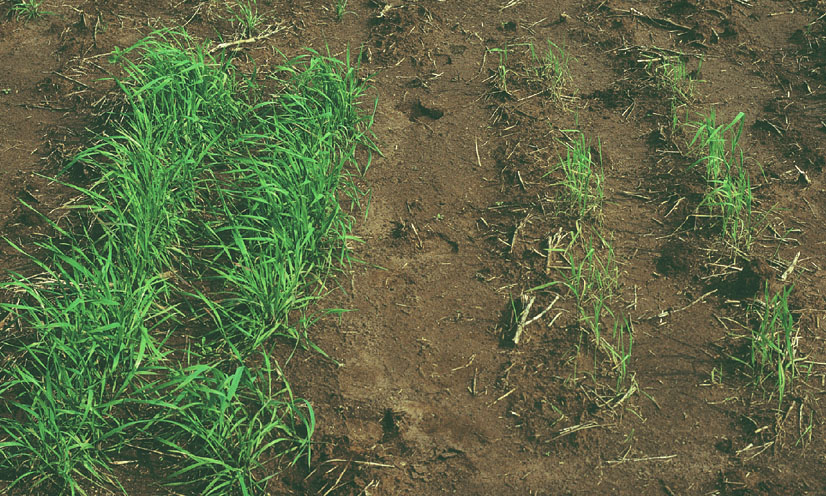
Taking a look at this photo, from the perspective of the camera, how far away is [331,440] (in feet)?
8.48

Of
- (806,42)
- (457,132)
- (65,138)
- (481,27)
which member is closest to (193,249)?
(65,138)

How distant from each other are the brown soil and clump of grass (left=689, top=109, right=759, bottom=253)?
71mm

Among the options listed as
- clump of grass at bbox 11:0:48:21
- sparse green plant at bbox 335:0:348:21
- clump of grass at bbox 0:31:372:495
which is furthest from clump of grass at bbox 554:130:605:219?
clump of grass at bbox 11:0:48:21

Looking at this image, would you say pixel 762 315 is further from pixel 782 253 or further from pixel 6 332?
pixel 6 332

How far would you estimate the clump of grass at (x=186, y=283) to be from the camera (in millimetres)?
2521

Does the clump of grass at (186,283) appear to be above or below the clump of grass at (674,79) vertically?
below

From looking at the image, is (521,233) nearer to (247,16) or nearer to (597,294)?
(597,294)

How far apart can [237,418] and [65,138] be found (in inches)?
69.7

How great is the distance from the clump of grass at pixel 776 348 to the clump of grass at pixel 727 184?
1.16ft

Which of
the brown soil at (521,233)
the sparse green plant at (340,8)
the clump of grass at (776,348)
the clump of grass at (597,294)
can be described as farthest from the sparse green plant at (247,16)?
the clump of grass at (776,348)

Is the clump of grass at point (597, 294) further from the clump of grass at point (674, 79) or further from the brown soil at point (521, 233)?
the clump of grass at point (674, 79)

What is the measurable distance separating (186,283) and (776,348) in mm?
2068

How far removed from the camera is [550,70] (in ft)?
12.7

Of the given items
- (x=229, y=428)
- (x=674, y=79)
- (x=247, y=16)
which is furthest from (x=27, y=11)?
(x=674, y=79)
